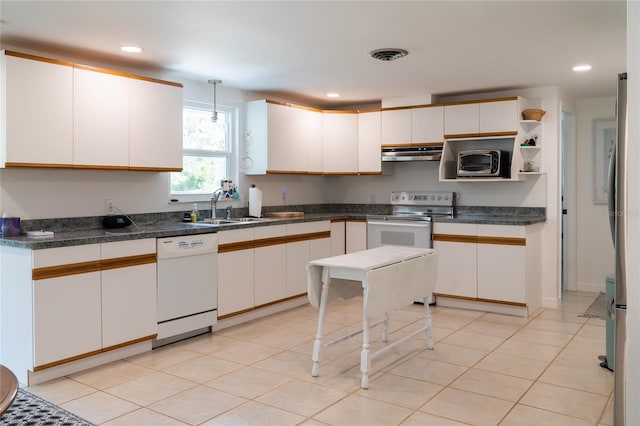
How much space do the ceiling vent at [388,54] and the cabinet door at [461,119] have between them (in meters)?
1.64

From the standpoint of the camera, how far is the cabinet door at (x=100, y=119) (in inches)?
149

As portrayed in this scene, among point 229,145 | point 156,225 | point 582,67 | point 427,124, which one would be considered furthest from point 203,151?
point 582,67

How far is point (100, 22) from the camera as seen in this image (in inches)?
129

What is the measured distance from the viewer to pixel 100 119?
12.8 feet

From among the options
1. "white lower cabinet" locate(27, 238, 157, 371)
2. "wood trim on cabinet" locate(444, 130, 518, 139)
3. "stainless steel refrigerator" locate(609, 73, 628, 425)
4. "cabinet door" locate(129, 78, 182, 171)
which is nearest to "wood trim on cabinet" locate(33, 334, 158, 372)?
"white lower cabinet" locate(27, 238, 157, 371)

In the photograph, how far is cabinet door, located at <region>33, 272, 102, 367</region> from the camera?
10.6ft

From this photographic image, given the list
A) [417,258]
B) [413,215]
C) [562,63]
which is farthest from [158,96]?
[562,63]

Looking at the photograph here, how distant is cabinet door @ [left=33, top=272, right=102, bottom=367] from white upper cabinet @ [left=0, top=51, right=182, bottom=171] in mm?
900

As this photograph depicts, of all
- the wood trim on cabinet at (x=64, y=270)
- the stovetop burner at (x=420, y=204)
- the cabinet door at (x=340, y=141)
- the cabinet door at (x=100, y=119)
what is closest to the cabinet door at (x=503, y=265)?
the stovetop burner at (x=420, y=204)

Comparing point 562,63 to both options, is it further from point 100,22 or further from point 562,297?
point 100,22

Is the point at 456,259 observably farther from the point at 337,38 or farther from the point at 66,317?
the point at 66,317

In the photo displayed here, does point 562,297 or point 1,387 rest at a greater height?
point 1,387

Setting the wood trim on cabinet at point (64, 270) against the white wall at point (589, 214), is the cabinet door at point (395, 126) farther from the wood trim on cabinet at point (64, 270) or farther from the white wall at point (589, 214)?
the wood trim on cabinet at point (64, 270)

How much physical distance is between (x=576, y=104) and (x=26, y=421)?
6282 mm
